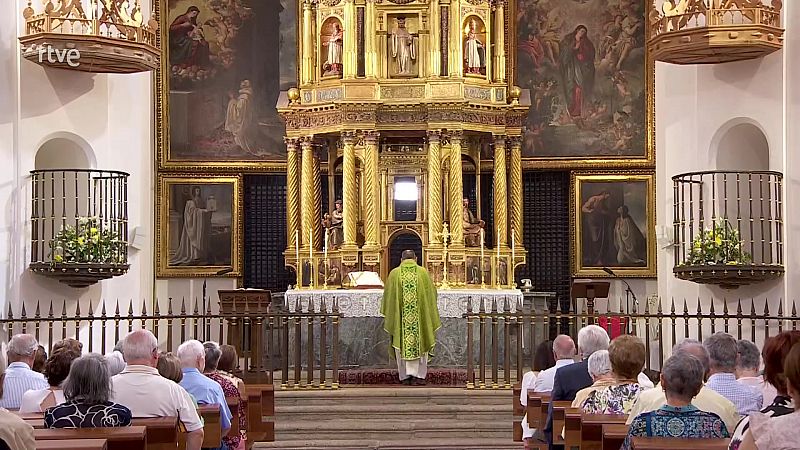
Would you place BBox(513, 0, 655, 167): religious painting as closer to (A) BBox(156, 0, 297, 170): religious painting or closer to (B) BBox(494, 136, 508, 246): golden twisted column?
(B) BBox(494, 136, 508, 246): golden twisted column

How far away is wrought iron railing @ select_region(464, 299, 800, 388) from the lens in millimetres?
15680

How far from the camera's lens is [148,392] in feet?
27.8

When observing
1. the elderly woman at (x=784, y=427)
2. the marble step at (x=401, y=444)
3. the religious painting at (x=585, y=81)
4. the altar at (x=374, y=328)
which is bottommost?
the marble step at (x=401, y=444)

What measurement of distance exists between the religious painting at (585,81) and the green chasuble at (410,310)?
6.48 metres

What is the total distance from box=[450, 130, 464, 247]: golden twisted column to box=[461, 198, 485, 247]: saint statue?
0.81 ft

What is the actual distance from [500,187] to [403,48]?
2709 mm

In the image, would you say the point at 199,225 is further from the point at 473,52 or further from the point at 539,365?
the point at 539,365

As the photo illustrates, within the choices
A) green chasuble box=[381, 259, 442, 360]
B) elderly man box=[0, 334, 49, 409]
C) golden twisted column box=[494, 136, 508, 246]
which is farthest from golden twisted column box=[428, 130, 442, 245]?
elderly man box=[0, 334, 49, 409]

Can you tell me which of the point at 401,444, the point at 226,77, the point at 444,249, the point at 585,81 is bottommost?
the point at 401,444

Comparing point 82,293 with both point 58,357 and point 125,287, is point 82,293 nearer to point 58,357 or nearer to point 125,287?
point 125,287

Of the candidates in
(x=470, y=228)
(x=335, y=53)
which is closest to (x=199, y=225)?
(x=335, y=53)

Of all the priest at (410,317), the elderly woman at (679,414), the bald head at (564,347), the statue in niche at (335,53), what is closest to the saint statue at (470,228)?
the statue in niche at (335,53)

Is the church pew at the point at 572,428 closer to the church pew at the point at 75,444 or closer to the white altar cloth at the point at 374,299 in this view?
the church pew at the point at 75,444

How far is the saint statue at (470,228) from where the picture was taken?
22.5 m
